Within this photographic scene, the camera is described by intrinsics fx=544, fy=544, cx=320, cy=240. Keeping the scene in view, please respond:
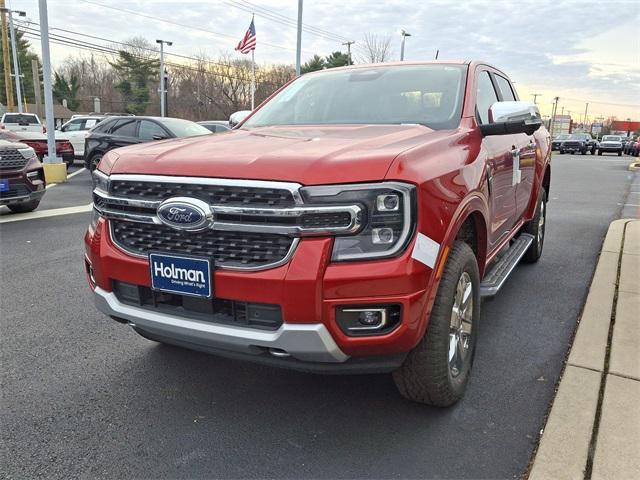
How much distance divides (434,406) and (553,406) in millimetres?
635

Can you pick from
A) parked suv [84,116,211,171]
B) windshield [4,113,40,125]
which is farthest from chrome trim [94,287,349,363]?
windshield [4,113,40,125]

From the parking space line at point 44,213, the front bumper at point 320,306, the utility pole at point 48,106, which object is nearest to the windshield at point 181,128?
the parking space line at point 44,213

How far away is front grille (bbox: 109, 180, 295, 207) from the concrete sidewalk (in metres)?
1.59

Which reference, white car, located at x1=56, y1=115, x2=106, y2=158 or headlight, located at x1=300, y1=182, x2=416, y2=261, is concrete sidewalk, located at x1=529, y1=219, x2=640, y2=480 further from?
white car, located at x1=56, y1=115, x2=106, y2=158

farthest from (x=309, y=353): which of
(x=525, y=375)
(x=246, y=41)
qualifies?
(x=246, y=41)

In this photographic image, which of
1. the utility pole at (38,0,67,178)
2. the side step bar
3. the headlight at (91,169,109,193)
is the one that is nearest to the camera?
the headlight at (91,169,109,193)

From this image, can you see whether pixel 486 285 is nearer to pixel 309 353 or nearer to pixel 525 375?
pixel 525 375

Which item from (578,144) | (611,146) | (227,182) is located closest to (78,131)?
(227,182)

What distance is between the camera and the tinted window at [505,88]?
4.62 m

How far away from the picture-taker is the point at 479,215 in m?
3.08

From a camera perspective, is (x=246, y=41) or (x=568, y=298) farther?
(x=246, y=41)

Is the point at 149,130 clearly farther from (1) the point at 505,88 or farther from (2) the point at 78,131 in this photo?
(1) the point at 505,88

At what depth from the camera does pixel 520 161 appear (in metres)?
4.30

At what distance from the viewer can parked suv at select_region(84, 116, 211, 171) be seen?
11.9 metres
